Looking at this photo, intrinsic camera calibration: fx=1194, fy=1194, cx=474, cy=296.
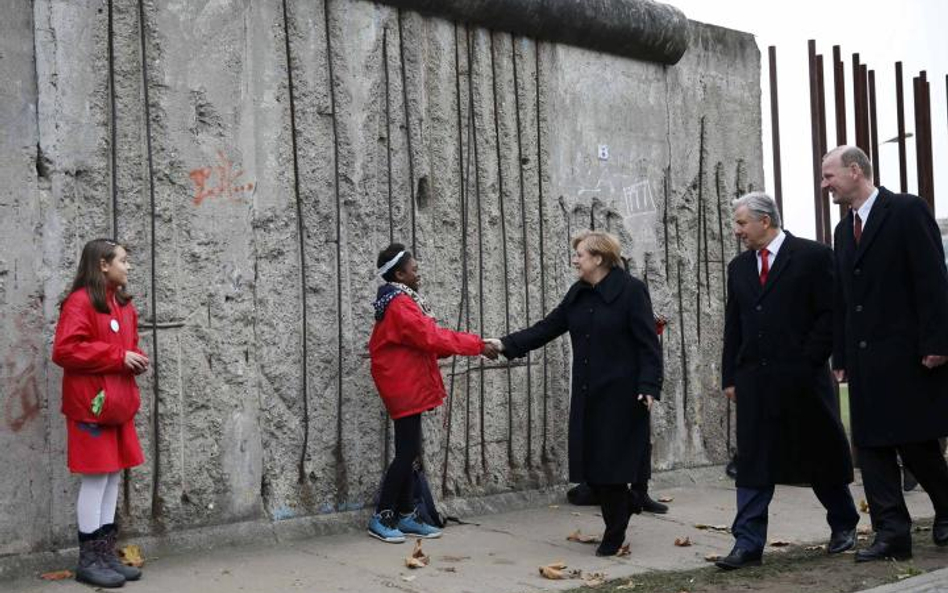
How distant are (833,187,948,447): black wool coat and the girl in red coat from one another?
3290 mm

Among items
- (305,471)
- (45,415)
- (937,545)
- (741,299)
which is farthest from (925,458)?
(45,415)

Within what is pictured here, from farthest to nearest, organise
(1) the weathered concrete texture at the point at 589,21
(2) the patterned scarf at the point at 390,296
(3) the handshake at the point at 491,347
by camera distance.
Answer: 1. (1) the weathered concrete texture at the point at 589,21
2. (3) the handshake at the point at 491,347
3. (2) the patterned scarf at the point at 390,296

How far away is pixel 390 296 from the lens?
243 inches

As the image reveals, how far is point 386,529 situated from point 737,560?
1.79 meters

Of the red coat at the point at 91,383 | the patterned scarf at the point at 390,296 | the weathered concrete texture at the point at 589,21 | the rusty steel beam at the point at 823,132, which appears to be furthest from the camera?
the rusty steel beam at the point at 823,132

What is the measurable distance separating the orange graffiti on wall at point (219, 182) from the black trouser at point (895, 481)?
3.32m

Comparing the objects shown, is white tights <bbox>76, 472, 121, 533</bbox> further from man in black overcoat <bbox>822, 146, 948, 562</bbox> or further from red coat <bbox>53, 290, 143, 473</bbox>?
man in black overcoat <bbox>822, 146, 948, 562</bbox>

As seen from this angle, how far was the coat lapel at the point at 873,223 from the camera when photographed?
222 inches

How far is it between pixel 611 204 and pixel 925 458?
3.15 meters

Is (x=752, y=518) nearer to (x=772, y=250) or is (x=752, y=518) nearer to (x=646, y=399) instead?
(x=646, y=399)

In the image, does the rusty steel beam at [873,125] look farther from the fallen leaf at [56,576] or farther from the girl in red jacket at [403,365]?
the fallen leaf at [56,576]

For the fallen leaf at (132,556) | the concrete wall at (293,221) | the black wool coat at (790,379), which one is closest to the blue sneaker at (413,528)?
the concrete wall at (293,221)

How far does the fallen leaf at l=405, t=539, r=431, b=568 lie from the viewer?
551cm

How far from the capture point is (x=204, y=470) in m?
5.86
